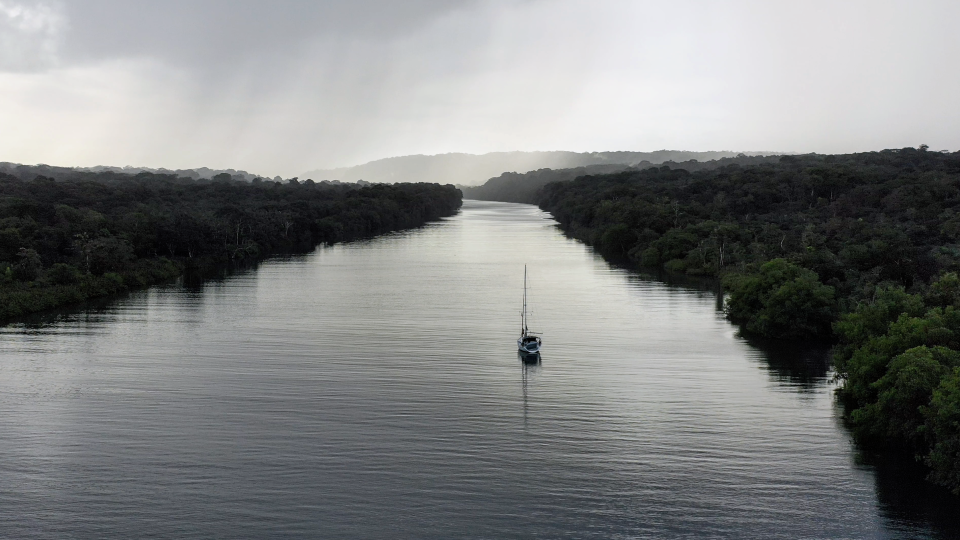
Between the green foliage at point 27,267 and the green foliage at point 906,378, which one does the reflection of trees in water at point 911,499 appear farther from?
the green foliage at point 27,267

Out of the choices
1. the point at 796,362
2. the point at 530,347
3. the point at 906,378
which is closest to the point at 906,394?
the point at 906,378

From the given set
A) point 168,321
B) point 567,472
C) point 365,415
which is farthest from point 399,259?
point 567,472

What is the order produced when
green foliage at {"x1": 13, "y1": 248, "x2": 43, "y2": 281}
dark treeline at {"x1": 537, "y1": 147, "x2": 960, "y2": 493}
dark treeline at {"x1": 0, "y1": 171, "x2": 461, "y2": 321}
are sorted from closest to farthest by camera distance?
dark treeline at {"x1": 537, "y1": 147, "x2": 960, "y2": 493} < green foliage at {"x1": 13, "y1": 248, "x2": 43, "y2": 281} < dark treeline at {"x1": 0, "y1": 171, "x2": 461, "y2": 321}

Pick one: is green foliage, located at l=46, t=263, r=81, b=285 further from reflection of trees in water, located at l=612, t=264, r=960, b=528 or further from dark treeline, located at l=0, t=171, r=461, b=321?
reflection of trees in water, located at l=612, t=264, r=960, b=528

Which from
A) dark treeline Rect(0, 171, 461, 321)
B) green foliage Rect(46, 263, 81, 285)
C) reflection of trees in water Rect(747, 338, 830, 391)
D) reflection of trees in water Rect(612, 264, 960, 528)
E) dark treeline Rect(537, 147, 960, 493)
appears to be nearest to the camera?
reflection of trees in water Rect(612, 264, 960, 528)

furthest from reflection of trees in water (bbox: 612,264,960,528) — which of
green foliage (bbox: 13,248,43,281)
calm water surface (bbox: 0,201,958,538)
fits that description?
green foliage (bbox: 13,248,43,281)

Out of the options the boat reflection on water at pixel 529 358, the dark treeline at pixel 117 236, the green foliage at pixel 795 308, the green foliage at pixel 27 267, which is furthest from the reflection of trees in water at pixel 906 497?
the green foliage at pixel 27 267

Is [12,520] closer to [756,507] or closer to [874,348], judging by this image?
[756,507]
